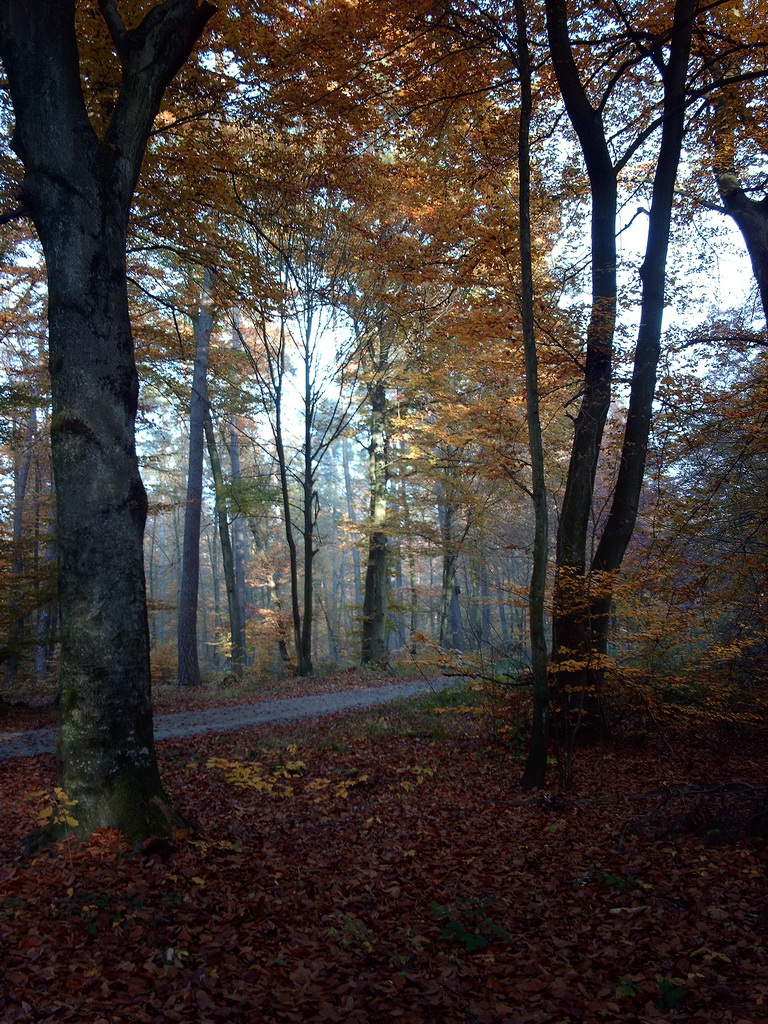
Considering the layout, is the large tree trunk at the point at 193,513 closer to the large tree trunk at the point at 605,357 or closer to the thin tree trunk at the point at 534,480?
the large tree trunk at the point at 605,357

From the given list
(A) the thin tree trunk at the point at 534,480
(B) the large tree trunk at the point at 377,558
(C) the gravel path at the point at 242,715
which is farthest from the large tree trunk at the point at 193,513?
(A) the thin tree trunk at the point at 534,480

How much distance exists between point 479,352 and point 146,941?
10.5m

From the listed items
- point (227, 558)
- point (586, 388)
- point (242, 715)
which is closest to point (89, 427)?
point (586, 388)

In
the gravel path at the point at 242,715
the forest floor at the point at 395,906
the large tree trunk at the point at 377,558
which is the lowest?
the gravel path at the point at 242,715

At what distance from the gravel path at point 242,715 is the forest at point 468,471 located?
0.67 meters

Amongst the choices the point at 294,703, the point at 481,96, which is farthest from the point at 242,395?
the point at 481,96

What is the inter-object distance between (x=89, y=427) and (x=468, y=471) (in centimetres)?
928

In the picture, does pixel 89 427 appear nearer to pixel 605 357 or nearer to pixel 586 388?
pixel 586 388

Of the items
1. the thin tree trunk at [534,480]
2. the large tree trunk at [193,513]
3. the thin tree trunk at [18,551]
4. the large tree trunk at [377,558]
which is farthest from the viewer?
the large tree trunk at [377,558]

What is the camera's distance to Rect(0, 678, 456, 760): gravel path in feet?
25.7

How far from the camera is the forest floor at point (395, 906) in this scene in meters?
2.70

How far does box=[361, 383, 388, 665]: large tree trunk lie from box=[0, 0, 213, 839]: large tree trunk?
1194 cm

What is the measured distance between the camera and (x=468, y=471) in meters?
12.5

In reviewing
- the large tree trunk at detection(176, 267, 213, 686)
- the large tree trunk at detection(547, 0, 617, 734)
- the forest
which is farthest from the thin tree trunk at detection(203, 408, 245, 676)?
the large tree trunk at detection(547, 0, 617, 734)
